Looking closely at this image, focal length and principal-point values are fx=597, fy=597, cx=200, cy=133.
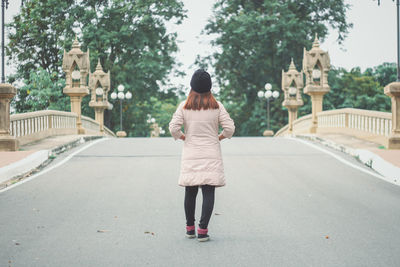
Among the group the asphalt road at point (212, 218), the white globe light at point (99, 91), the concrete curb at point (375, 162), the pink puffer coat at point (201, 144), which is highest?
the white globe light at point (99, 91)

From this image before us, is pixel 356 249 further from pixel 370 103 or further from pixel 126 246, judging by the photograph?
pixel 370 103

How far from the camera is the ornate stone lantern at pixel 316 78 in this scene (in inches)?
1007

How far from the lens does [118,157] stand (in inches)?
597

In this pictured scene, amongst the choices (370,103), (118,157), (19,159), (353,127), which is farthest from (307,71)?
(370,103)

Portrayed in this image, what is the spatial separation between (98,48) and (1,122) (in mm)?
27843

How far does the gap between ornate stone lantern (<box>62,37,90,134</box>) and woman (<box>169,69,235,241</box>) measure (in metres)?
20.6

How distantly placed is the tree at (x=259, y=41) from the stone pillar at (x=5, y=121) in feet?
100

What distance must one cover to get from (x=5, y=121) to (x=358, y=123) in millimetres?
11523

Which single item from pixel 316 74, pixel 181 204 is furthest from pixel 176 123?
pixel 316 74

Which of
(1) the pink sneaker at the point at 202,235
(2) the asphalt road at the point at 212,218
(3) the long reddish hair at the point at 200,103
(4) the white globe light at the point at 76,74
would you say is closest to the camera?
(2) the asphalt road at the point at 212,218

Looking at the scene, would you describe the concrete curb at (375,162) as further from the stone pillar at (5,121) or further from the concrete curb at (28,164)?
the stone pillar at (5,121)

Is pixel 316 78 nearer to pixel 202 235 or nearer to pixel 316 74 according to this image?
pixel 316 74

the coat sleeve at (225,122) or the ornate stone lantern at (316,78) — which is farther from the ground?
the ornate stone lantern at (316,78)

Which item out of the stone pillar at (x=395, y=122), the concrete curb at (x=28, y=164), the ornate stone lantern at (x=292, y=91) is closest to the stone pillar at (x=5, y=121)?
the concrete curb at (x=28, y=164)
